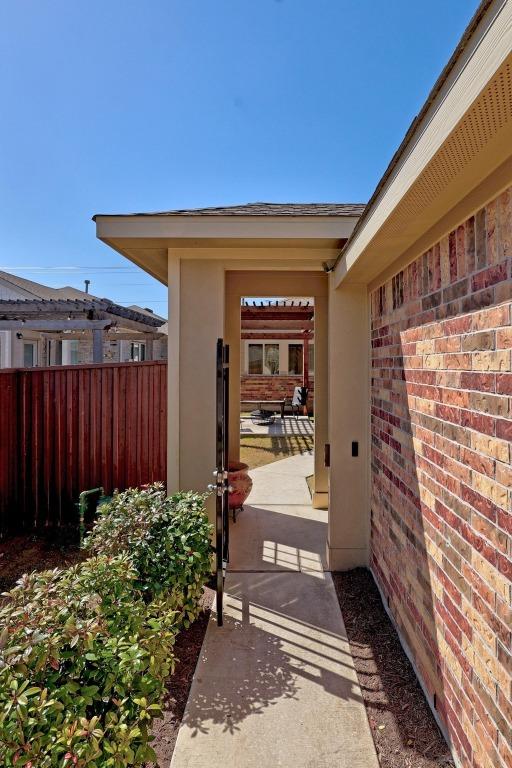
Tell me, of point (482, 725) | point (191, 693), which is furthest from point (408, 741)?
point (191, 693)

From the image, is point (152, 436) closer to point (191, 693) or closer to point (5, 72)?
point (191, 693)

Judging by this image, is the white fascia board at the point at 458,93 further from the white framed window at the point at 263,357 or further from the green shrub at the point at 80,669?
the white framed window at the point at 263,357

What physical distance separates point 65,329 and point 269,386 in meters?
10.4

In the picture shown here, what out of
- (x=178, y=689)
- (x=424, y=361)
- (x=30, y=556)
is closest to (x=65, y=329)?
(x=30, y=556)

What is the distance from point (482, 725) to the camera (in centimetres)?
168

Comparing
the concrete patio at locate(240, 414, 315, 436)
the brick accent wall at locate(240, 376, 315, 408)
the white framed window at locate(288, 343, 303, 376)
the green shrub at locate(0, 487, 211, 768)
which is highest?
the white framed window at locate(288, 343, 303, 376)

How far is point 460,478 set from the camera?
1915mm

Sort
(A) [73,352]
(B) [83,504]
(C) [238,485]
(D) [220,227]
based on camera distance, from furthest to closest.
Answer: (A) [73,352] < (C) [238,485] < (B) [83,504] < (D) [220,227]

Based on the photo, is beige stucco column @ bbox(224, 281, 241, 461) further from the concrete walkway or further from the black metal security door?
the black metal security door

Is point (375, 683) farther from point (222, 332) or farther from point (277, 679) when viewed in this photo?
point (222, 332)

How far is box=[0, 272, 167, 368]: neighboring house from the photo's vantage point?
7.66m

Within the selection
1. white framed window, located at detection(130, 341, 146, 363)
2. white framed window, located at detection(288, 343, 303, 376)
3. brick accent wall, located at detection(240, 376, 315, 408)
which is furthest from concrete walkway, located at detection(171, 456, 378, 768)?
white framed window, located at detection(288, 343, 303, 376)

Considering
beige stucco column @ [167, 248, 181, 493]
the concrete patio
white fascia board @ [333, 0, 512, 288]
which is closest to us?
white fascia board @ [333, 0, 512, 288]

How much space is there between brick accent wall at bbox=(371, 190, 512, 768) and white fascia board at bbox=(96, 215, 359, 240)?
1.04 meters
